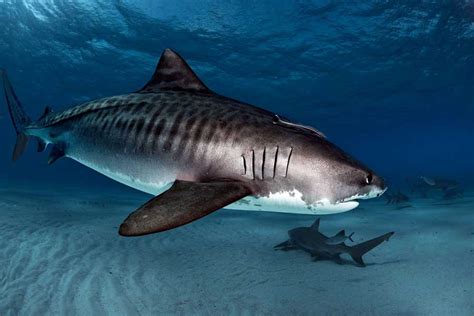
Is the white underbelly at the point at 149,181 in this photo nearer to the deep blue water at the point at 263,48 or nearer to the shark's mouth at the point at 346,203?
the shark's mouth at the point at 346,203

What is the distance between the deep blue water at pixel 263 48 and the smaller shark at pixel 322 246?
49.0 ft

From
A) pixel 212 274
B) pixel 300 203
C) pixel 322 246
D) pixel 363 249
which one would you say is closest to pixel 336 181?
pixel 300 203

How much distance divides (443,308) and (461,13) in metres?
19.2

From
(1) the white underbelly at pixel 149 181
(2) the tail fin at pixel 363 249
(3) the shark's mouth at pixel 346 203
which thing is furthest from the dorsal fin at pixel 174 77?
(2) the tail fin at pixel 363 249

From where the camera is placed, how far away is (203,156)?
108 inches

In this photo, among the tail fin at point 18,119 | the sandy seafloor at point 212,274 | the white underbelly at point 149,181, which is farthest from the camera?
the tail fin at point 18,119

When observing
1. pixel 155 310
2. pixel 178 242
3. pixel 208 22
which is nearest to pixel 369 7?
pixel 208 22

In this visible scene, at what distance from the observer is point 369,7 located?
1820 centimetres

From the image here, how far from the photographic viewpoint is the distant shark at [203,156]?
2.26 metres

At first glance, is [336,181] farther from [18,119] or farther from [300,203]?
[18,119]

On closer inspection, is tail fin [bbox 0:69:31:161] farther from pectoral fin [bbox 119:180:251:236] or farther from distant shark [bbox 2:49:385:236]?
pectoral fin [bbox 119:180:251:236]

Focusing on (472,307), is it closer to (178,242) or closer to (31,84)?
(178,242)

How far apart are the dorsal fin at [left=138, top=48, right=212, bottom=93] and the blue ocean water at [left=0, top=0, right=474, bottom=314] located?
54.8 ft

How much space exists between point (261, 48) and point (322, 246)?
1948 centimetres
